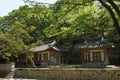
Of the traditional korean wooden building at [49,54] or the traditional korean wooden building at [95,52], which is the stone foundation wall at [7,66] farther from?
the traditional korean wooden building at [95,52]

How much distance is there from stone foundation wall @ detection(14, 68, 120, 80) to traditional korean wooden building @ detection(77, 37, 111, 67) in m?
8.77

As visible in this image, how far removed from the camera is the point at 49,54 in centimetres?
3812

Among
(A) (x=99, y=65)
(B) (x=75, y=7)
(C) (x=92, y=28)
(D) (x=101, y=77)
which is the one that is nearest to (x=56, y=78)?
(D) (x=101, y=77)

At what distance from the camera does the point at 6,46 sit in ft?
95.9

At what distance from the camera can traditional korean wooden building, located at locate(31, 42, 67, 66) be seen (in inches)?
1501

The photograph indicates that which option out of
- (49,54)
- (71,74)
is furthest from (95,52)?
(71,74)

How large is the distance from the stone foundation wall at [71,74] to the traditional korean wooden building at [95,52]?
28.8 feet

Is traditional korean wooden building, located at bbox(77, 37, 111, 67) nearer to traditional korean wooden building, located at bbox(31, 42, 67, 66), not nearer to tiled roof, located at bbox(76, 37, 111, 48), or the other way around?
tiled roof, located at bbox(76, 37, 111, 48)

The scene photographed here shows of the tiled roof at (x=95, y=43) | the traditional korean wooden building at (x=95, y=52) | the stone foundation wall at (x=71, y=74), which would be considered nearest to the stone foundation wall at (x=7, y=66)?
the stone foundation wall at (x=71, y=74)

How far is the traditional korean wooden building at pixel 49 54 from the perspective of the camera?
1501 inches

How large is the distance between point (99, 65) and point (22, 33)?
1098cm

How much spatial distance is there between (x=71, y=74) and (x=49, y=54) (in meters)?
18.9

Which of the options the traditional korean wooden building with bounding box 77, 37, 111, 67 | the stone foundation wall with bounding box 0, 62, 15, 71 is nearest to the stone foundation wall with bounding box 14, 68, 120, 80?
the stone foundation wall with bounding box 0, 62, 15, 71

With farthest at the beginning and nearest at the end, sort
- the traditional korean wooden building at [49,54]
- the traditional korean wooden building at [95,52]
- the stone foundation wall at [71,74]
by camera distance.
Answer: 1. the traditional korean wooden building at [49,54]
2. the traditional korean wooden building at [95,52]
3. the stone foundation wall at [71,74]
